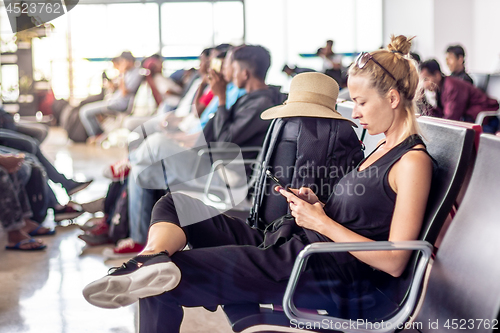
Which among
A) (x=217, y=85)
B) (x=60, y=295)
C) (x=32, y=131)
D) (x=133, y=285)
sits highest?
(x=217, y=85)

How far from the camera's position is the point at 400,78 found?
1.49 m

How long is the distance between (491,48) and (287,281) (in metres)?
8.61

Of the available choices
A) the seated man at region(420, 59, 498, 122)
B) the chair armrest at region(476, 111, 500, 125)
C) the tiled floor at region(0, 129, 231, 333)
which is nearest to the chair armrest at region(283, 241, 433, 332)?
the tiled floor at region(0, 129, 231, 333)

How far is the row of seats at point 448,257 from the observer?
4.08 ft

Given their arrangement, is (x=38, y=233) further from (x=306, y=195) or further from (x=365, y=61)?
(x=365, y=61)

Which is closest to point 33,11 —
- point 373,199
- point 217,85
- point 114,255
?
point 217,85

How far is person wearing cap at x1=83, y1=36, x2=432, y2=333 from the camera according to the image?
53.6 inches

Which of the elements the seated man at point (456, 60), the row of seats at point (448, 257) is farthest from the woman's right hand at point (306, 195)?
the seated man at point (456, 60)

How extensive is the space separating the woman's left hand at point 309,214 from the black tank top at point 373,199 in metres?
0.07

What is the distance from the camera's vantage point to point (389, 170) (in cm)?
142

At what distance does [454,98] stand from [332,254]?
366 centimetres

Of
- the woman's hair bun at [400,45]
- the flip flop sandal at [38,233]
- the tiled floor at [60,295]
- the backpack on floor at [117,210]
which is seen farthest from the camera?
the flip flop sandal at [38,233]

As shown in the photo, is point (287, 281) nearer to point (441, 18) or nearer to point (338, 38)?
point (441, 18)
